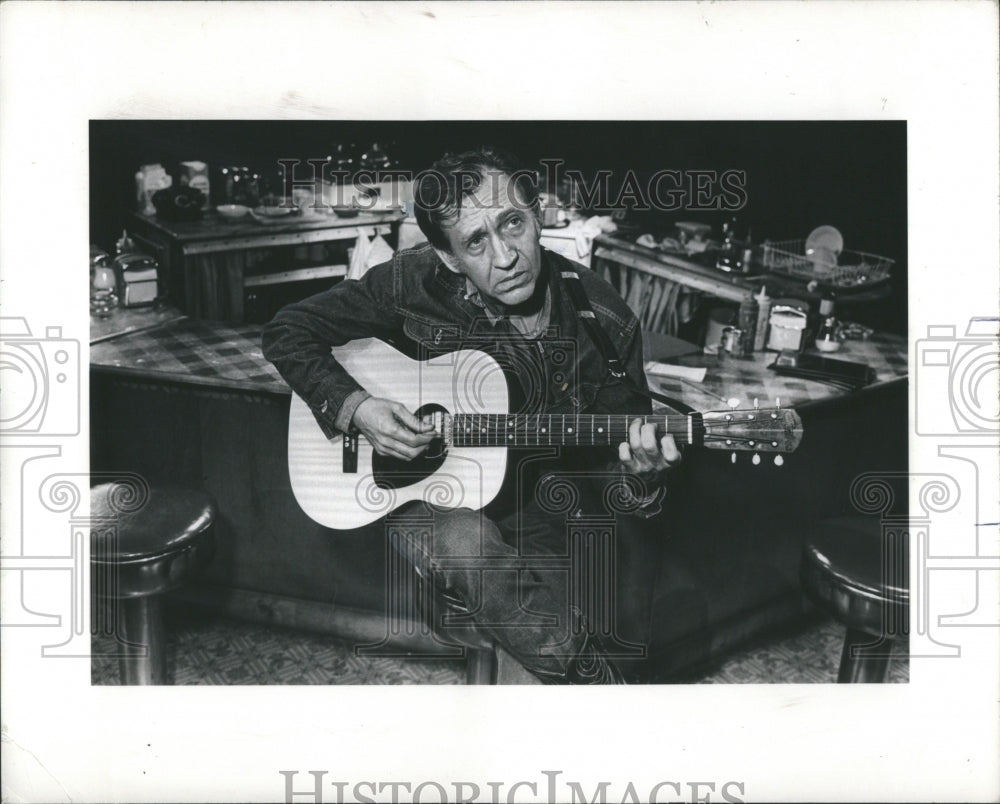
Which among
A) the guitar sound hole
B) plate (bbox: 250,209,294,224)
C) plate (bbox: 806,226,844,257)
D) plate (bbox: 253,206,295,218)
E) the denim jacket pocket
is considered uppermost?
plate (bbox: 253,206,295,218)

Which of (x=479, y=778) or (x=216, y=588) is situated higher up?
(x=216, y=588)

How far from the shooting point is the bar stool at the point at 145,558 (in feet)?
9.61

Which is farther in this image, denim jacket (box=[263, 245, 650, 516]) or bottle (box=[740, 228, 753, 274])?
bottle (box=[740, 228, 753, 274])

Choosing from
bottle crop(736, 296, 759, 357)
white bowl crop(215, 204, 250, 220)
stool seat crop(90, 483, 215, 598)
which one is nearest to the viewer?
stool seat crop(90, 483, 215, 598)

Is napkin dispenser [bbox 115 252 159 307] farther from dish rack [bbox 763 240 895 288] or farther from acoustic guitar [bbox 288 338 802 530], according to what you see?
dish rack [bbox 763 240 895 288]

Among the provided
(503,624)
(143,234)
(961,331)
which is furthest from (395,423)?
(961,331)

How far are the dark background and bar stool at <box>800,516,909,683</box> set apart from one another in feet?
2.29

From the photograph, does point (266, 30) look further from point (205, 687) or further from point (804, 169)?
point (205, 687)

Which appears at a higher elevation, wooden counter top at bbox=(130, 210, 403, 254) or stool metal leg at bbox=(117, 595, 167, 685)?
wooden counter top at bbox=(130, 210, 403, 254)

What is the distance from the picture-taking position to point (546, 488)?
119 inches

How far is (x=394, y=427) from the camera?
2.96 meters

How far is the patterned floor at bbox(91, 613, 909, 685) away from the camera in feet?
10.1

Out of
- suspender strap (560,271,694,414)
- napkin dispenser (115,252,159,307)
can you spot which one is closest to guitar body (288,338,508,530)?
suspender strap (560,271,694,414)

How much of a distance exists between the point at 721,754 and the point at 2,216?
246cm
